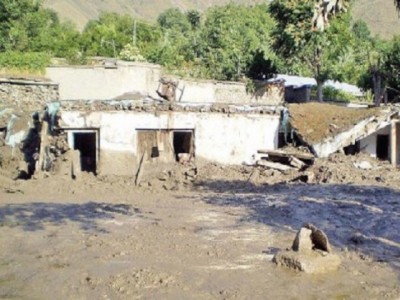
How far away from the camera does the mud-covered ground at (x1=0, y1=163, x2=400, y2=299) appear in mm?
7316

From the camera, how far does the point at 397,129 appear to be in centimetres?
2055

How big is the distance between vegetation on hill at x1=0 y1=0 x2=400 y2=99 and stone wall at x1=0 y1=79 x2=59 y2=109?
169cm

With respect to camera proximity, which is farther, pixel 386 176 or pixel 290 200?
A: pixel 386 176

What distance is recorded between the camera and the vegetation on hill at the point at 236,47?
26328 mm

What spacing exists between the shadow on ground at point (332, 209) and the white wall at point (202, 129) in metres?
2.42

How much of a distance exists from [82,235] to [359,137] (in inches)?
483

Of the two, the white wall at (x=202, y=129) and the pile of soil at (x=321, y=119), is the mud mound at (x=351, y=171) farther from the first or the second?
the white wall at (x=202, y=129)

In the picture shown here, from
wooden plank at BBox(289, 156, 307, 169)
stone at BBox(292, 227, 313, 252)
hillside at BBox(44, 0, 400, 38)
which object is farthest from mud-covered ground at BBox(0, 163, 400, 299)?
hillside at BBox(44, 0, 400, 38)

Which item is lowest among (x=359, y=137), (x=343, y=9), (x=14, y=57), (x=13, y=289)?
(x=13, y=289)

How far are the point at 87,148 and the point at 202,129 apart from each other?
467 cm

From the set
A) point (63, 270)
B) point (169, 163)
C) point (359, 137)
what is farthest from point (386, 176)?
point (63, 270)

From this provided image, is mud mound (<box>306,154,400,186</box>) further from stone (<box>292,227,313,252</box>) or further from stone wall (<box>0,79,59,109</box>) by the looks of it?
stone wall (<box>0,79,59,109</box>)

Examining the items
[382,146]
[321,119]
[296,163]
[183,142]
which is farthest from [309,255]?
[382,146]

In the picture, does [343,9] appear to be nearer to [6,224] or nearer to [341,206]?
[341,206]
